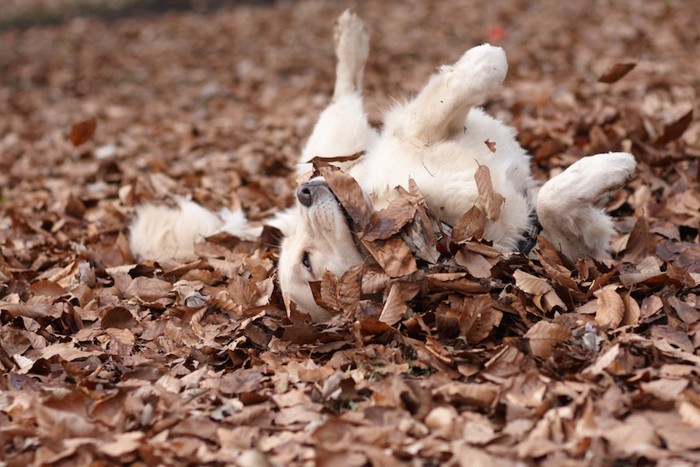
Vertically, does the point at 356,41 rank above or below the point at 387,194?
above

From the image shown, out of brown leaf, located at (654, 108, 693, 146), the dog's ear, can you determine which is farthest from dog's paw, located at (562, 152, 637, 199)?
brown leaf, located at (654, 108, 693, 146)

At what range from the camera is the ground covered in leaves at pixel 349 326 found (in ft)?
8.15

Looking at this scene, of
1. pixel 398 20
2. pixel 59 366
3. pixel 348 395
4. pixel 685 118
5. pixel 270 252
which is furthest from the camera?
pixel 398 20

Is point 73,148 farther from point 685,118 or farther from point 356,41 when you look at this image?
point 685,118

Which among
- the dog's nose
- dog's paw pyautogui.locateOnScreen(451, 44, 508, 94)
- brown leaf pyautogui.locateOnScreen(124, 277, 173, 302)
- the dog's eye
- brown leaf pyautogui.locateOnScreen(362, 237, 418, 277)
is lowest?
brown leaf pyautogui.locateOnScreen(124, 277, 173, 302)

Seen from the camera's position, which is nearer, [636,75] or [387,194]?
[387,194]

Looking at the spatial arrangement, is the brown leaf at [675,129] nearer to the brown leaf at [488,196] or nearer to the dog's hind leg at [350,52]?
the dog's hind leg at [350,52]

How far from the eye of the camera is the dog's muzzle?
331 cm

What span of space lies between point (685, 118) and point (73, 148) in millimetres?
5074

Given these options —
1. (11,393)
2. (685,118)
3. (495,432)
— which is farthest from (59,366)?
(685,118)

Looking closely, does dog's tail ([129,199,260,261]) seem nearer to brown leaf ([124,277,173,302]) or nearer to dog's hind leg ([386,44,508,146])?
brown leaf ([124,277,173,302])

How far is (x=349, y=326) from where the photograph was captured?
3.19 m

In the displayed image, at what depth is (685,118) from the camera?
4848 mm

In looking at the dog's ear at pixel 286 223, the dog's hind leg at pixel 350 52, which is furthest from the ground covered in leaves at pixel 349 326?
the dog's hind leg at pixel 350 52
